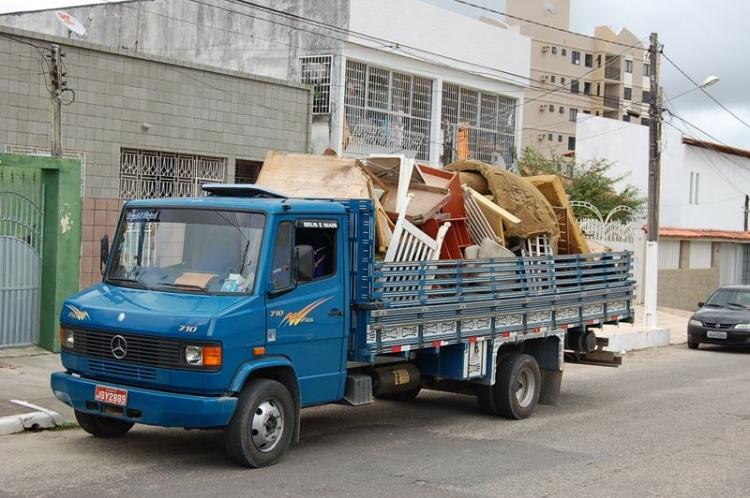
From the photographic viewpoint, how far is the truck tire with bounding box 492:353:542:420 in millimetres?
10953

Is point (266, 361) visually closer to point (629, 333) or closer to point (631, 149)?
point (629, 333)

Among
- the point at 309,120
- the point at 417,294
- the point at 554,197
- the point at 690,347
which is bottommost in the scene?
the point at 690,347

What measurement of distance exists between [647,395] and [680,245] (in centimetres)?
1990

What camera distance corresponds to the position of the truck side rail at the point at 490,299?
30.1 ft

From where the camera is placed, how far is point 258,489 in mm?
7391

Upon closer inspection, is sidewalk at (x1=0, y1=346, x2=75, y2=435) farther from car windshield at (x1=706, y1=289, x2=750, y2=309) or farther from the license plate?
car windshield at (x1=706, y1=289, x2=750, y2=309)

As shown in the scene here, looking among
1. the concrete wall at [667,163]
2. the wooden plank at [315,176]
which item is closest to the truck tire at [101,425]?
the wooden plank at [315,176]

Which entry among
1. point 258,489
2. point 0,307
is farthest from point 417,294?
point 0,307

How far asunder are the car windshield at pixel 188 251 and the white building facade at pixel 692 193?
83.7ft

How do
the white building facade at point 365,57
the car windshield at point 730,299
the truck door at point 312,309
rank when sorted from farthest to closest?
the white building facade at point 365,57
the car windshield at point 730,299
the truck door at point 312,309

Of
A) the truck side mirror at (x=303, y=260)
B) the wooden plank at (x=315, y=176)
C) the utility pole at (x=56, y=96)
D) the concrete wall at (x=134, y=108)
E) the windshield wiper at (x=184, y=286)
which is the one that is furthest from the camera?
the concrete wall at (x=134, y=108)

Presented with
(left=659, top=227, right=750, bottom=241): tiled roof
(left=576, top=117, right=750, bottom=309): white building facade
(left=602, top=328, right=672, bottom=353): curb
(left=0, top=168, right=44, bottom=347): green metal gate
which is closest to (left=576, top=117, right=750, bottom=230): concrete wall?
(left=576, top=117, right=750, bottom=309): white building facade

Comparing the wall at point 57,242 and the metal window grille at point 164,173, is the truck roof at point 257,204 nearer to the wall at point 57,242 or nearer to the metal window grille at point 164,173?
the wall at point 57,242

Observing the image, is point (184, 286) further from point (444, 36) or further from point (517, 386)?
point (444, 36)
